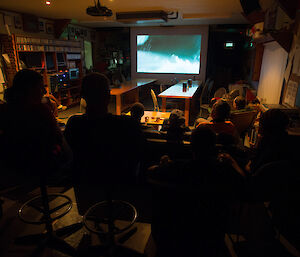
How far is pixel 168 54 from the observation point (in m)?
8.87

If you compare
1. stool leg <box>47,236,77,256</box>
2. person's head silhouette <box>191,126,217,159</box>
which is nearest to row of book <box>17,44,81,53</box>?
stool leg <box>47,236,77,256</box>

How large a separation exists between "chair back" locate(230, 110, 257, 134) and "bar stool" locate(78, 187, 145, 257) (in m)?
1.94

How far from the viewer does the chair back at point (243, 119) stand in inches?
125

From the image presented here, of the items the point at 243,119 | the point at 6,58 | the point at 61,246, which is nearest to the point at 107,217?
the point at 61,246

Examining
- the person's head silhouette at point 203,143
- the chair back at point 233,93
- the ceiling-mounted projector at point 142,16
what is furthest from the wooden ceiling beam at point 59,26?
the person's head silhouette at point 203,143

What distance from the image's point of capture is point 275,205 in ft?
6.19

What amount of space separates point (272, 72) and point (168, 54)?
5.16m

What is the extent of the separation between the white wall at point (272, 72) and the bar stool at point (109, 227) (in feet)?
10.0

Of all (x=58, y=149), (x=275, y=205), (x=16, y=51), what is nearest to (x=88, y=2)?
(x=16, y=51)

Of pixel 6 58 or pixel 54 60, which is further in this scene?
pixel 54 60

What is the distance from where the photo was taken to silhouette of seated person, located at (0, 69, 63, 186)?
1387 mm

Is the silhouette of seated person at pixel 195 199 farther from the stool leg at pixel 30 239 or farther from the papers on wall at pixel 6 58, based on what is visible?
the papers on wall at pixel 6 58

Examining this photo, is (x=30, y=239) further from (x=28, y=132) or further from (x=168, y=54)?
(x=168, y=54)

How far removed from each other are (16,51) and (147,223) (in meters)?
5.06
